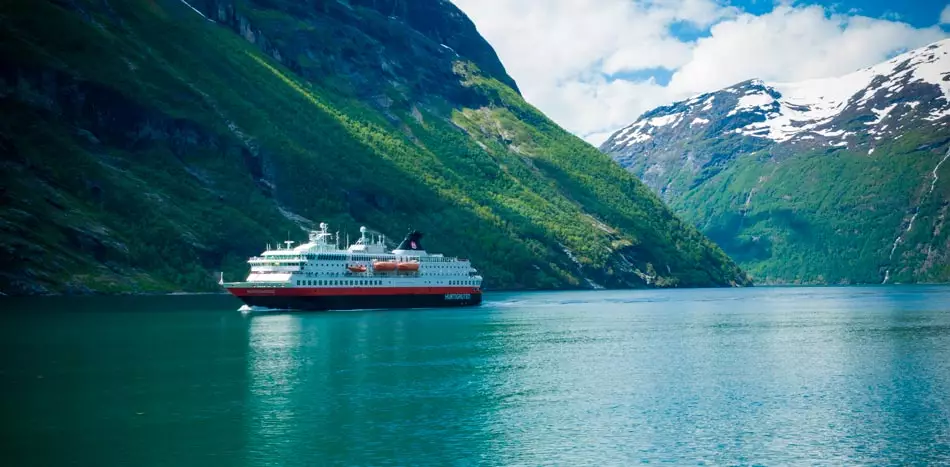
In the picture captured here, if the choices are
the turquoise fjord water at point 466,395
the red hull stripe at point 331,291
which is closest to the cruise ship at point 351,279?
the red hull stripe at point 331,291

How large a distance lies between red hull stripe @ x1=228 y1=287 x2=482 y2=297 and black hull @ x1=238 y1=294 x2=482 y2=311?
554 mm

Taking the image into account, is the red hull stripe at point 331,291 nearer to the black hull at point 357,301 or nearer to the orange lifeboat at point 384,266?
the black hull at point 357,301

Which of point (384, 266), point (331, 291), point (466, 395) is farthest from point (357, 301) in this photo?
point (466, 395)

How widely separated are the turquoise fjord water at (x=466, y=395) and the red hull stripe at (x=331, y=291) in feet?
94.3

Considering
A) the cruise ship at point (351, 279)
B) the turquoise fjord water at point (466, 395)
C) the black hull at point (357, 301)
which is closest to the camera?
the turquoise fjord water at point (466, 395)

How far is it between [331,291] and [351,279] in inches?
197

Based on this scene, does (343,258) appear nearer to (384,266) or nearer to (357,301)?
(357,301)

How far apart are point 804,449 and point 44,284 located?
545 feet

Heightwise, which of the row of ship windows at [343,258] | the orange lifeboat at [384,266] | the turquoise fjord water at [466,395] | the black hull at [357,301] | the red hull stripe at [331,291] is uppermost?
the row of ship windows at [343,258]

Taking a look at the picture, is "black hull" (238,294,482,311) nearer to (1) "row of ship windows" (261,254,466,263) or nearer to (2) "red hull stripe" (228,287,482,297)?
(2) "red hull stripe" (228,287,482,297)

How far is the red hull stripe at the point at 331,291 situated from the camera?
5925 inches

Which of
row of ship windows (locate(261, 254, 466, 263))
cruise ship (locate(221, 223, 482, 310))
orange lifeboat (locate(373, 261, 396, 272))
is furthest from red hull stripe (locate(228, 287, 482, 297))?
row of ship windows (locate(261, 254, 466, 263))

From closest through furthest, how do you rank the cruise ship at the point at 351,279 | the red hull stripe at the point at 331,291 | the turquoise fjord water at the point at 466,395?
1. the turquoise fjord water at the point at 466,395
2. the red hull stripe at the point at 331,291
3. the cruise ship at the point at 351,279

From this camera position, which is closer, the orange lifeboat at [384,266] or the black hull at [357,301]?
the black hull at [357,301]
